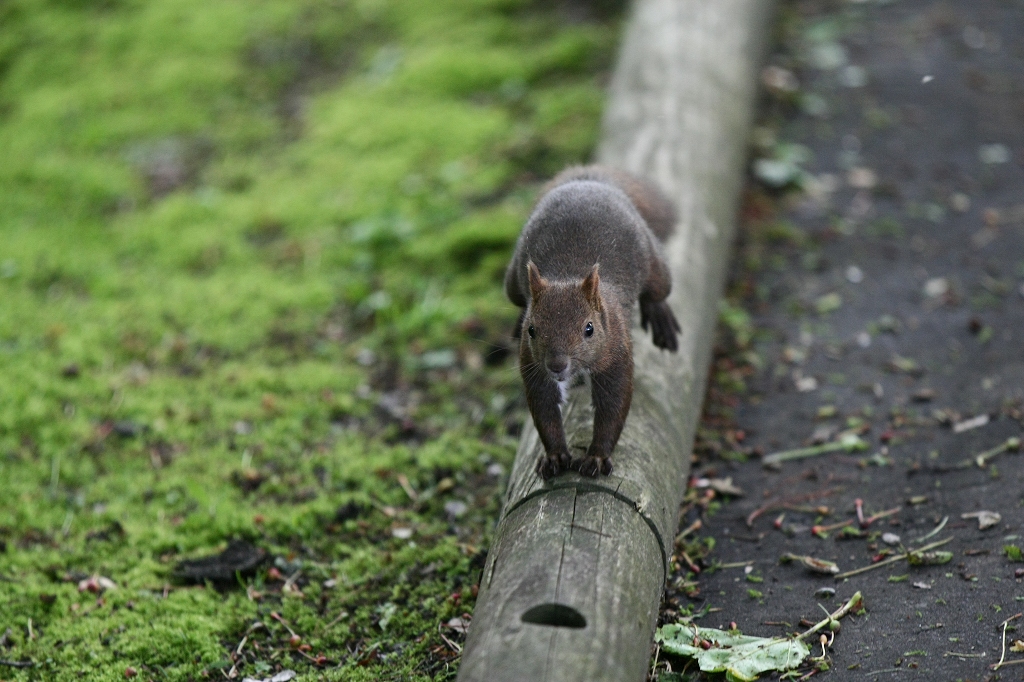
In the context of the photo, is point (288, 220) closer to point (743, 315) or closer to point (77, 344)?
point (77, 344)

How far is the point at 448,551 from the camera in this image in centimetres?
418

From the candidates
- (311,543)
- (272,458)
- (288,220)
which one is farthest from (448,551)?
(288,220)

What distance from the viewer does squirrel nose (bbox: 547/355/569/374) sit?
10.8 ft

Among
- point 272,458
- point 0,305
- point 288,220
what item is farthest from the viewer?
point 288,220

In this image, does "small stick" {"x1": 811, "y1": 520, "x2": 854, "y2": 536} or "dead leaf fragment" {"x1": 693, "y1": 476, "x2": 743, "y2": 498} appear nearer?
"small stick" {"x1": 811, "y1": 520, "x2": 854, "y2": 536}

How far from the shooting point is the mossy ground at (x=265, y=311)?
13.3 feet

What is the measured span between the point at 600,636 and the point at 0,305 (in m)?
4.98

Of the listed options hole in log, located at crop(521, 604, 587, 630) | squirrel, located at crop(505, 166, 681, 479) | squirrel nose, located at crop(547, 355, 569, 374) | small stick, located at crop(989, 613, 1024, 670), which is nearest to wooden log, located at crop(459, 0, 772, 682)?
hole in log, located at crop(521, 604, 587, 630)

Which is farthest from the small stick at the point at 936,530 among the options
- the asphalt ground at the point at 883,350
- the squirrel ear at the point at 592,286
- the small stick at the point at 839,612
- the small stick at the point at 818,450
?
the squirrel ear at the point at 592,286

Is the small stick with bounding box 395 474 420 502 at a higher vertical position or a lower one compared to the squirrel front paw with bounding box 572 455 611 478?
lower

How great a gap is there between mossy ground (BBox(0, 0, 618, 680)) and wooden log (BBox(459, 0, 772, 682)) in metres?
0.68

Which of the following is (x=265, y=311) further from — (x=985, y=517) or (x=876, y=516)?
(x=985, y=517)

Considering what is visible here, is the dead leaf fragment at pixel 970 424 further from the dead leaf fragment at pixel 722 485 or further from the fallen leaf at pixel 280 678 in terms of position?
the fallen leaf at pixel 280 678

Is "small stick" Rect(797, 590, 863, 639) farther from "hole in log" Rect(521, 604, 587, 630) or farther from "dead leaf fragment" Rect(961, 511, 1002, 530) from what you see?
"hole in log" Rect(521, 604, 587, 630)
